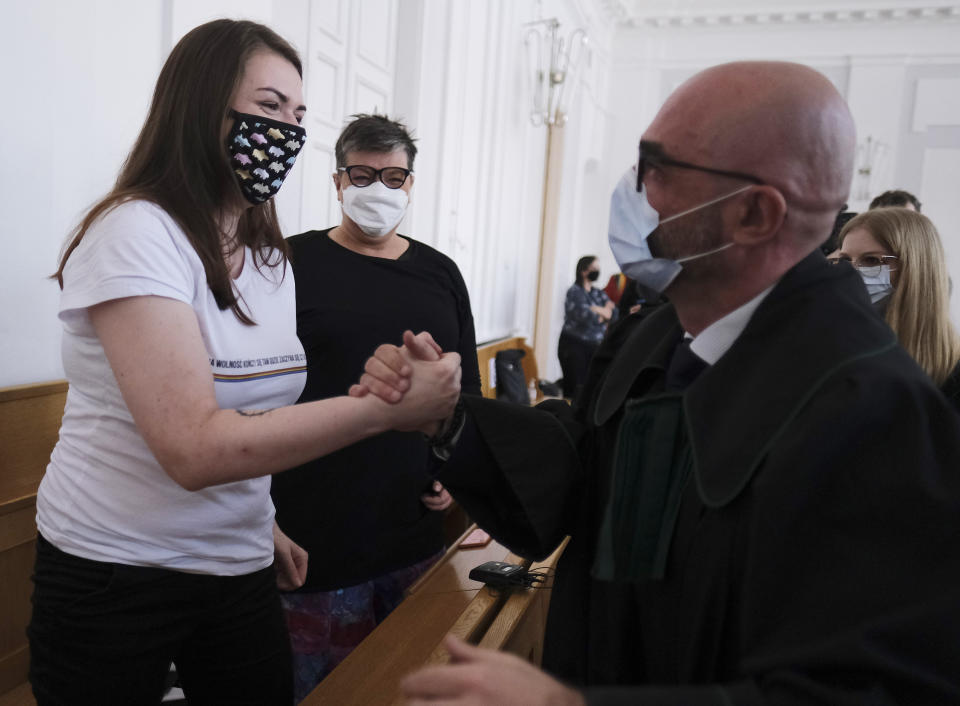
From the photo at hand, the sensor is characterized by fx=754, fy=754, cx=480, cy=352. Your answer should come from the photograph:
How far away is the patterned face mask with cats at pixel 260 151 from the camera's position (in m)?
1.44

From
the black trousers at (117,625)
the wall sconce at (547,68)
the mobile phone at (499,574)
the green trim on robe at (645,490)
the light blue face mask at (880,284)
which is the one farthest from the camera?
the wall sconce at (547,68)

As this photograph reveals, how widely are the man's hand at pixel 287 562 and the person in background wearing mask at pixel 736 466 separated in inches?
22.9

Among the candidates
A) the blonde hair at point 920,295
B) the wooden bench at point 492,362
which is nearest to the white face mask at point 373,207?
the blonde hair at point 920,295

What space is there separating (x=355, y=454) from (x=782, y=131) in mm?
1464

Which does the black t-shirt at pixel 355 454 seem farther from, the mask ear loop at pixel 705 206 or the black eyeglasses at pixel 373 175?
the mask ear loop at pixel 705 206

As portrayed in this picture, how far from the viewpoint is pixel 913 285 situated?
94.7 inches

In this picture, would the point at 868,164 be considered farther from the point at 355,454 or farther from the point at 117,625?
the point at 117,625

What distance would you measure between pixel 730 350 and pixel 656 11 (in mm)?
10734

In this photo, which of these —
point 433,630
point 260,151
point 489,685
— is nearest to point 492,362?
point 433,630

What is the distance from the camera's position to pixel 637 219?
1.29 meters

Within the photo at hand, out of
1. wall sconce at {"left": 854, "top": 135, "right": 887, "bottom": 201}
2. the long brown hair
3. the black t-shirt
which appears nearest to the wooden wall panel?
the black t-shirt

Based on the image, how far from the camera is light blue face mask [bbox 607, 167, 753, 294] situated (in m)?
1.23

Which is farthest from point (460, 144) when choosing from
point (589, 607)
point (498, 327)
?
point (589, 607)

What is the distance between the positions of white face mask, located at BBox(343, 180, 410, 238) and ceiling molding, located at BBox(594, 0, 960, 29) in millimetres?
8193
